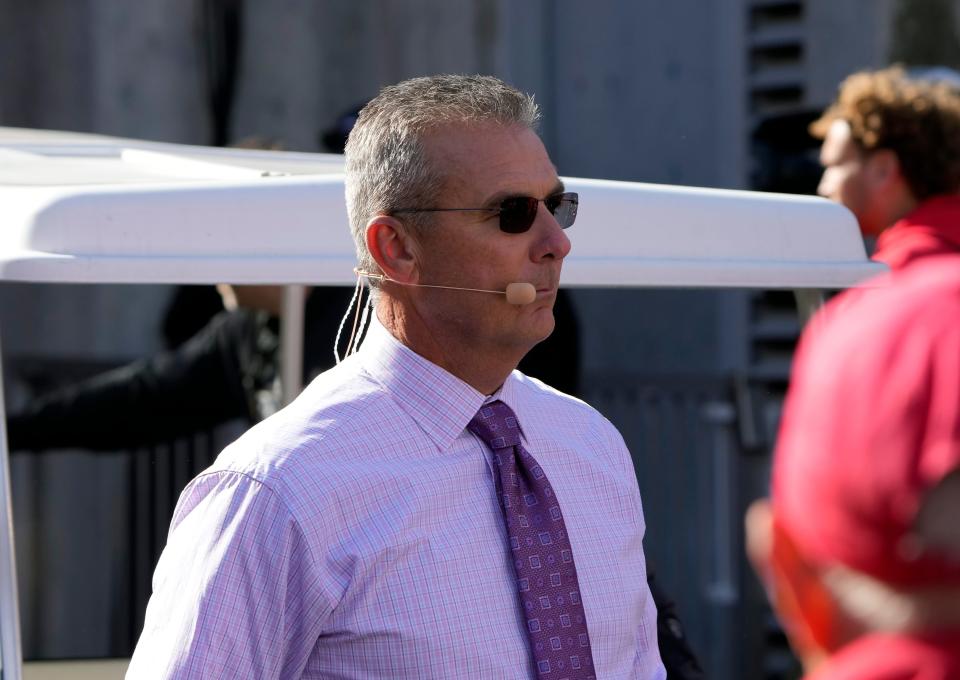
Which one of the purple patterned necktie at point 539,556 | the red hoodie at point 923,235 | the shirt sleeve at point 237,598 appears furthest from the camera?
the red hoodie at point 923,235

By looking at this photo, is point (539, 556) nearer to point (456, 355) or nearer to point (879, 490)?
point (456, 355)

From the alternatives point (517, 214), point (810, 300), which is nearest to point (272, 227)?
point (517, 214)

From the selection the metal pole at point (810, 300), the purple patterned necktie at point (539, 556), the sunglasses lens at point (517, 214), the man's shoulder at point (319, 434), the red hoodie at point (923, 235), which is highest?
the sunglasses lens at point (517, 214)

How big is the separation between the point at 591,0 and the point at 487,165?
5391 millimetres

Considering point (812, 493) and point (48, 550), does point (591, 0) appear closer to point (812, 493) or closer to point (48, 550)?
point (48, 550)

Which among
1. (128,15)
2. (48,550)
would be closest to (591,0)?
(128,15)

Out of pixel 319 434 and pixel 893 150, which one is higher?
pixel 893 150

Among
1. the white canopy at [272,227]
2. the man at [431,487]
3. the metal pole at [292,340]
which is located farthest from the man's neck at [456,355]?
the metal pole at [292,340]

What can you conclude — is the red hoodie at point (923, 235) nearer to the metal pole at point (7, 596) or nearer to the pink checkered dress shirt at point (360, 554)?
the pink checkered dress shirt at point (360, 554)

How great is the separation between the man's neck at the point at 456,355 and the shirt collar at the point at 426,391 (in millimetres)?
16

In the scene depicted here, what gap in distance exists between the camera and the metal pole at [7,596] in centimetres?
242

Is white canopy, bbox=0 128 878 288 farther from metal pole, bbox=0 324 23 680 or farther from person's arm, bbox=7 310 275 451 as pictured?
person's arm, bbox=7 310 275 451

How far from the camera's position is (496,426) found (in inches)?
81.4

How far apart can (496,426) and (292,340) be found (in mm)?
1504
